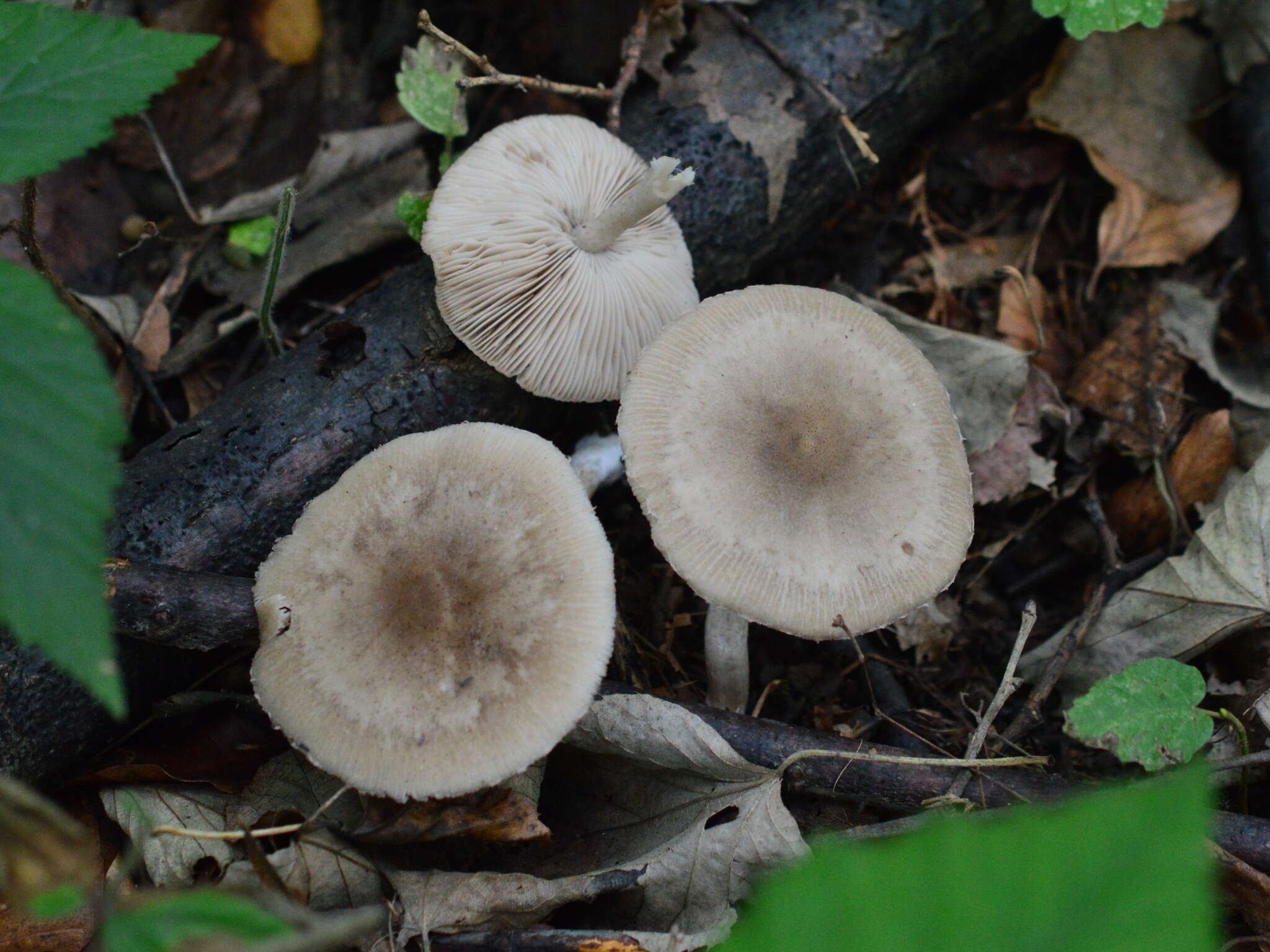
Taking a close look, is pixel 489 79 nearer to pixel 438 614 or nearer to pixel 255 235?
pixel 255 235

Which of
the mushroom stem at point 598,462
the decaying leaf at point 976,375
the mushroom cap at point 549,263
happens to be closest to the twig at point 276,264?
the mushroom cap at point 549,263

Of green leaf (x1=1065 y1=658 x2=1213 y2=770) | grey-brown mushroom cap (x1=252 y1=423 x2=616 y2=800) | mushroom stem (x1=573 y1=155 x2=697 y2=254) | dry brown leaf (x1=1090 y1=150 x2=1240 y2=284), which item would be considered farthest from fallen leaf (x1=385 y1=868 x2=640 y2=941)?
dry brown leaf (x1=1090 y1=150 x2=1240 y2=284)

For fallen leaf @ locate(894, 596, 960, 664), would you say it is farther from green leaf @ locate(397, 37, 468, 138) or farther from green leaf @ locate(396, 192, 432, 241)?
green leaf @ locate(397, 37, 468, 138)

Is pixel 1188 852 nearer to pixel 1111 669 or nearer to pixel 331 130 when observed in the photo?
pixel 1111 669

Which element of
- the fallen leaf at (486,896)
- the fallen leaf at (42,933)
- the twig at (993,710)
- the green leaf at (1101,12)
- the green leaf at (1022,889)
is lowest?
the fallen leaf at (42,933)

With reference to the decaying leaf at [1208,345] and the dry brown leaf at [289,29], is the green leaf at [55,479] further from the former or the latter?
the decaying leaf at [1208,345]

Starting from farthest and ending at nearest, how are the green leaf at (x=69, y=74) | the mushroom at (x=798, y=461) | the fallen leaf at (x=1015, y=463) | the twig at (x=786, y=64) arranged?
1. the fallen leaf at (x=1015, y=463)
2. the twig at (x=786, y=64)
3. the mushroom at (x=798, y=461)
4. the green leaf at (x=69, y=74)
